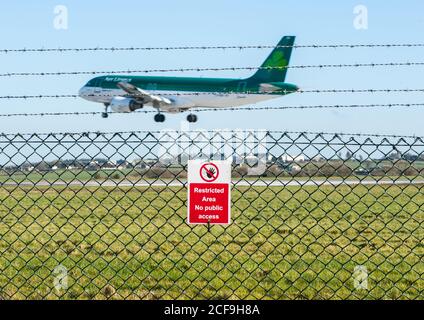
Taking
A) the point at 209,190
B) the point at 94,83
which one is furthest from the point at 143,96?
the point at 209,190

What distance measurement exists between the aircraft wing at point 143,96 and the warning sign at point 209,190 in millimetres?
40304

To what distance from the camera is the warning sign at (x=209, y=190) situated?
4945mm

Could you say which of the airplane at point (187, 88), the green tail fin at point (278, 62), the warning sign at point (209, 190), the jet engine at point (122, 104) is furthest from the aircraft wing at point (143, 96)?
the warning sign at point (209, 190)

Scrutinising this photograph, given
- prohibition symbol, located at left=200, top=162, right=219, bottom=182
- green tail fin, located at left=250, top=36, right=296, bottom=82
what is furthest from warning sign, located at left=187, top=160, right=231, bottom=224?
green tail fin, located at left=250, top=36, right=296, bottom=82

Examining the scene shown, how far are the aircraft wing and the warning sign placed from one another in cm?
4030

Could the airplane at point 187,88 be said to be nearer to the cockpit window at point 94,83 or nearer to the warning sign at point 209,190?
the cockpit window at point 94,83

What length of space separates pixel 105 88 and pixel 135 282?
4490 cm

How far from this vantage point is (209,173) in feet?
16.3

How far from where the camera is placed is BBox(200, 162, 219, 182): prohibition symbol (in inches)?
195

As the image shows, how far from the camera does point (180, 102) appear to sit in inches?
2034

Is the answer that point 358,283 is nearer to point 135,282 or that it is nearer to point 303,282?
point 303,282

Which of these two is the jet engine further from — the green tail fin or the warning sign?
the warning sign

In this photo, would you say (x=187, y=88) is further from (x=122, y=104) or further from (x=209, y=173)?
(x=209, y=173)
